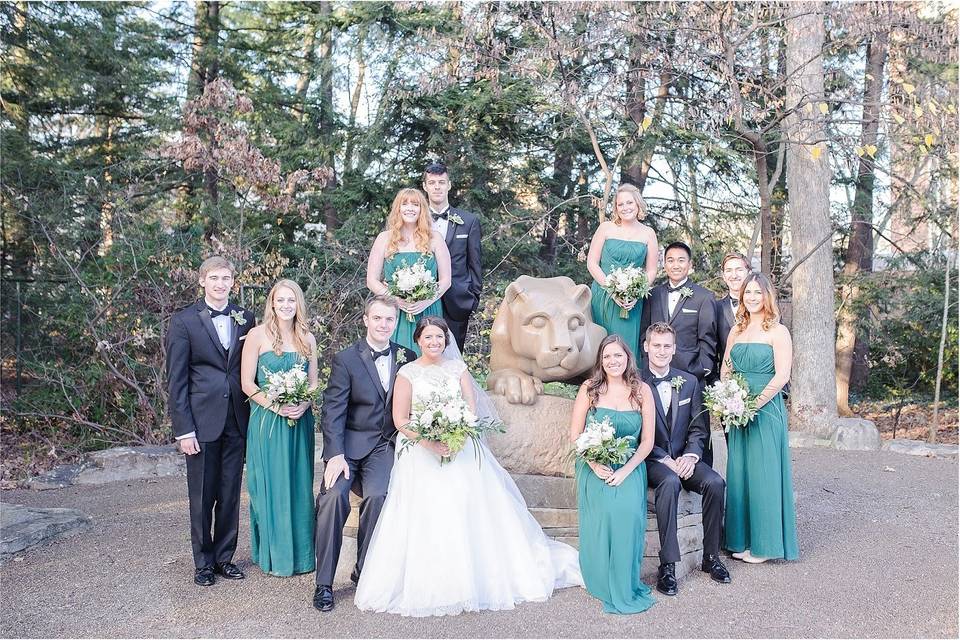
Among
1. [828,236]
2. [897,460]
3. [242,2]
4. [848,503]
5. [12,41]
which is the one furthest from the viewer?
[242,2]

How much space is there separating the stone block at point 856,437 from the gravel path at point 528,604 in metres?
4.06

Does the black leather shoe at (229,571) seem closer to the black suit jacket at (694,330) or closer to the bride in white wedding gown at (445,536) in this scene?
the bride in white wedding gown at (445,536)

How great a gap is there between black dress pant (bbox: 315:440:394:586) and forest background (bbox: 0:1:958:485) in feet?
14.4

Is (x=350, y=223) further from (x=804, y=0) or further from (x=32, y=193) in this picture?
(x=804, y=0)

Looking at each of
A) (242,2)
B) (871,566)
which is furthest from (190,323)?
(242,2)

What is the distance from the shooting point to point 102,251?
491 inches

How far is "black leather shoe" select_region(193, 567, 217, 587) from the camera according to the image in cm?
516

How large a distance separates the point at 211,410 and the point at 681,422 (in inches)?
122

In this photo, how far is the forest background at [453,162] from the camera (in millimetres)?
10422

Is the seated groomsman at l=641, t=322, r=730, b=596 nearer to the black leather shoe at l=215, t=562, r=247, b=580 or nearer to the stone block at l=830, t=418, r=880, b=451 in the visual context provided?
the black leather shoe at l=215, t=562, r=247, b=580

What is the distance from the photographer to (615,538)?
15.6ft

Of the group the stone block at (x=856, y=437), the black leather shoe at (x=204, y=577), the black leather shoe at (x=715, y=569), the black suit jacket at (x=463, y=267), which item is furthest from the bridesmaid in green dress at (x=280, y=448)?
the stone block at (x=856, y=437)

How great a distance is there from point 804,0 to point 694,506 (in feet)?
24.8

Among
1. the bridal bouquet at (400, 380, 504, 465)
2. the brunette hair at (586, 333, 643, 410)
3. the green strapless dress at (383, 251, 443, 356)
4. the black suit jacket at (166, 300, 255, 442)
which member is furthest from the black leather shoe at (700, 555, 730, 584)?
the black suit jacket at (166, 300, 255, 442)
